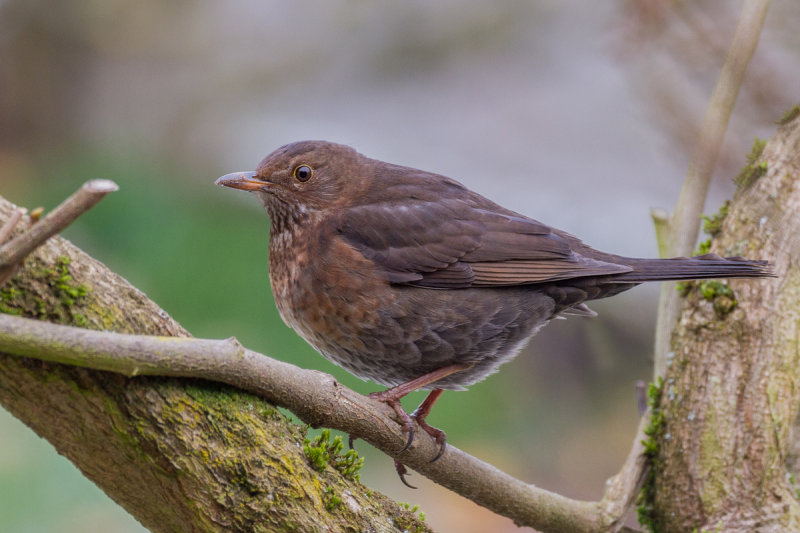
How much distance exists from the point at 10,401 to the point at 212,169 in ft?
15.9

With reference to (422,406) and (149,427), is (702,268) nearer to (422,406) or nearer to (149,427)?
(422,406)

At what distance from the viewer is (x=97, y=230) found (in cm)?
487

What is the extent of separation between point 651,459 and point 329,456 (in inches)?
57.7

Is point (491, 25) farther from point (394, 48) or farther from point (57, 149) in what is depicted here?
point (57, 149)

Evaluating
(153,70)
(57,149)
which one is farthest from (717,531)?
(153,70)

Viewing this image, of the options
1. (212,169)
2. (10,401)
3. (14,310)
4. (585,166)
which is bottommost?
(10,401)

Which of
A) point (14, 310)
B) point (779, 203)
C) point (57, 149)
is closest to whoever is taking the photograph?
point (14, 310)

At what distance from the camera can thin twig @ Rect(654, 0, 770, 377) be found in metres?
2.45

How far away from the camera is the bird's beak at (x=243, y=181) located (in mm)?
2797

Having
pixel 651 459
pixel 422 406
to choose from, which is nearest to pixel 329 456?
pixel 422 406

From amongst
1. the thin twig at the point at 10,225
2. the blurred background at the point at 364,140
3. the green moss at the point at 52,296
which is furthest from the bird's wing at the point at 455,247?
the blurred background at the point at 364,140

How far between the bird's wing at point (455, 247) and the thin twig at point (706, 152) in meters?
0.55

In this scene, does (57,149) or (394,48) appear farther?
(394,48)

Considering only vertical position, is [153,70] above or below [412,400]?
above
